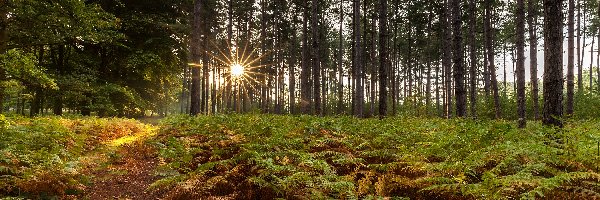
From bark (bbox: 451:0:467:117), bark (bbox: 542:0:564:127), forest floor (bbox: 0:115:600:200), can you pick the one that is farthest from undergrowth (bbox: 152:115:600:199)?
bark (bbox: 451:0:467:117)

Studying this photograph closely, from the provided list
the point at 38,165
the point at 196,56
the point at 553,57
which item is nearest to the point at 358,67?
the point at 196,56

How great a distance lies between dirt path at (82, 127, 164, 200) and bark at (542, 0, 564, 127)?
8472mm

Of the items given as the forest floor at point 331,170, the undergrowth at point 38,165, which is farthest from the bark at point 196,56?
the forest floor at point 331,170

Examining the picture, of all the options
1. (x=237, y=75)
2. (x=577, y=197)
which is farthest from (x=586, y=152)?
(x=237, y=75)

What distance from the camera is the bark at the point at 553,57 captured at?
7.84m

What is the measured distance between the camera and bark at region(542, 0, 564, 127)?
7.84 meters

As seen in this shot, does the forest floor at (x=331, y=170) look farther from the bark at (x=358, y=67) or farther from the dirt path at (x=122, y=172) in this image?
the bark at (x=358, y=67)

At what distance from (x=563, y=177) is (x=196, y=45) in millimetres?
19862

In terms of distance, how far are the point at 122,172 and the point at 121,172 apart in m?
0.03

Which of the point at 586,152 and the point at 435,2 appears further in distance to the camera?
the point at 435,2

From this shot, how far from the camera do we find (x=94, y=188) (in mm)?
6066

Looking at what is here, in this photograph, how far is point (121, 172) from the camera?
7.16 m

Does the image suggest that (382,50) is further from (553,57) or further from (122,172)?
(122,172)

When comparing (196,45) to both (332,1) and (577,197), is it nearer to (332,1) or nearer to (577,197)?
(577,197)
